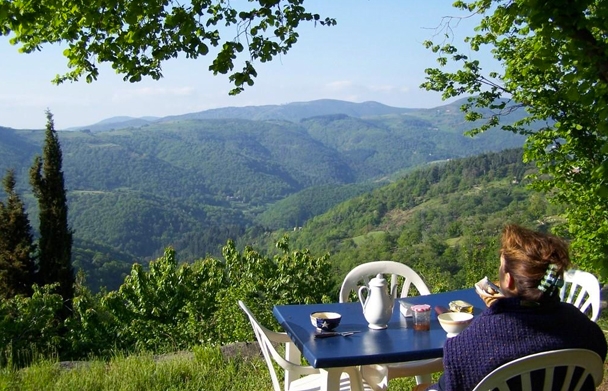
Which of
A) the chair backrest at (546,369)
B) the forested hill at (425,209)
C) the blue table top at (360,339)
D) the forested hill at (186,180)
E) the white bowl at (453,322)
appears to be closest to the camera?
the chair backrest at (546,369)

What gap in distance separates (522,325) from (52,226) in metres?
22.0

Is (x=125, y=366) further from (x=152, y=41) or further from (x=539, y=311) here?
(x=539, y=311)

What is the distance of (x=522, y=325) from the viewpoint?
1.82 meters

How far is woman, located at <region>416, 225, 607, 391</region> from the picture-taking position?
71.4 inches

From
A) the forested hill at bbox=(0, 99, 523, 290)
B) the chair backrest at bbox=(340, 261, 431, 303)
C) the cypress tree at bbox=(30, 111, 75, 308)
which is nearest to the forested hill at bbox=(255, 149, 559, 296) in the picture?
the cypress tree at bbox=(30, 111, 75, 308)

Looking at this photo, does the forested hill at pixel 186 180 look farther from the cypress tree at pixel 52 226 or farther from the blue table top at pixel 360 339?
the blue table top at pixel 360 339

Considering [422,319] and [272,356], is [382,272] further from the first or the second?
[272,356]

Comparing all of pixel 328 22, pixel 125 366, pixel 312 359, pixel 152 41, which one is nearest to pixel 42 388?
pixel 125 366

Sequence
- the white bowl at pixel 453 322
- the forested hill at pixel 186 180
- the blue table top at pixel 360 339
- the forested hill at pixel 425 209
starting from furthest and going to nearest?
1. the forested hill at pixel 186 180
2. the forested hill at pixel 425 209
3. the white bowl at pixel 453 322
4. the blue table top at pixel 360 339

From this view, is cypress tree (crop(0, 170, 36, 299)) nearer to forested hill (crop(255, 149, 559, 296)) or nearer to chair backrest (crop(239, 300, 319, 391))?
forested hill (crop(255, 149, 559, 296))

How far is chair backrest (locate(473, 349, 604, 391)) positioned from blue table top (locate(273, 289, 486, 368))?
1.82 feet

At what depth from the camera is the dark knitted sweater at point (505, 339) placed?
5.94ft

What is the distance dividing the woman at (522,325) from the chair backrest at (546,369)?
1.3 inches

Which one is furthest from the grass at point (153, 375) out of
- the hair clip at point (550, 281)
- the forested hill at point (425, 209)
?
the forested hill at point (425, 209)
